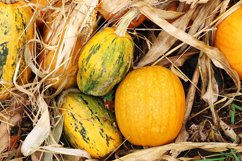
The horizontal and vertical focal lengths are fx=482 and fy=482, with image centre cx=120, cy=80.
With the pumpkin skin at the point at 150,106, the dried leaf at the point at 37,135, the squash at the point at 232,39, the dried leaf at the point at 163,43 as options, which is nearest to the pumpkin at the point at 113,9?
the dried leaf at the point at 163,43

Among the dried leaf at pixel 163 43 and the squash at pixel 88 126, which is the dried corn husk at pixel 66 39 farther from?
the dried leaf at pixel 163 43

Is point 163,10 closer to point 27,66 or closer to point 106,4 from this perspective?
point 106,4

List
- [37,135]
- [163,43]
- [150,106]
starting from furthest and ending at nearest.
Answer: [163,43] → [37,135] → [150,106]

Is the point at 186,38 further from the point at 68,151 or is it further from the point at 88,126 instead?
the point at 68,151

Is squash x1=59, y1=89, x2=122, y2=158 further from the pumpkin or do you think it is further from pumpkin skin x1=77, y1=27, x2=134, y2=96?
the pumpkin

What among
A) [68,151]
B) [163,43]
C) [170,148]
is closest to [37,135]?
[68,151]

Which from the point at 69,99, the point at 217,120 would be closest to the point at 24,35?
the point at 69,99
